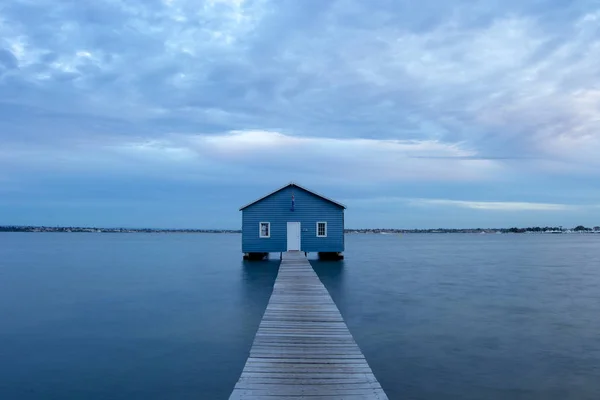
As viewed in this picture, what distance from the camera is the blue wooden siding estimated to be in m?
31.0

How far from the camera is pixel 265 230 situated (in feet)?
103

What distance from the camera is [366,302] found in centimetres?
2000

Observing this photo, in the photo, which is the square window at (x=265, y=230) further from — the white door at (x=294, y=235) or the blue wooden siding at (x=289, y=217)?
the white door at (x=294, y=235)

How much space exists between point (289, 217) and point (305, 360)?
75.4 ft

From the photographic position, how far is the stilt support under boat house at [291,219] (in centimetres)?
3094

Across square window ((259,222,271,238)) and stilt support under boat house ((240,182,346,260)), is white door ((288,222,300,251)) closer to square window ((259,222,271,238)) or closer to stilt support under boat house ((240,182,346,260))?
stilt support under boat house ((240,182,346,260))

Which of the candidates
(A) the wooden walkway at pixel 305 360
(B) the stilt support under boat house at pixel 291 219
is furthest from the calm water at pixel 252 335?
(B) the stilt support under boat house at pixel 291 219

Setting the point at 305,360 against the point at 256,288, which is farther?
the point at 256,288

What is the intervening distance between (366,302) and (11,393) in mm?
13294

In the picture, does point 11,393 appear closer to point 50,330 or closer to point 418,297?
point 50,330

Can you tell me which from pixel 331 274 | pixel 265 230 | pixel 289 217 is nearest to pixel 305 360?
pixel 331 274

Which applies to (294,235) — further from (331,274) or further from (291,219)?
(331,274)

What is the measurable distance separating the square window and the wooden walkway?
18013mm

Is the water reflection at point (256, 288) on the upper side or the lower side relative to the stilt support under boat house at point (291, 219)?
lower
